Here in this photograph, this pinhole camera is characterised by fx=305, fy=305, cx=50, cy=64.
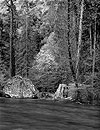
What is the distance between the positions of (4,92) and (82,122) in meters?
11.9

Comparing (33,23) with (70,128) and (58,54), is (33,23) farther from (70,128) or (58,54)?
(70,128)

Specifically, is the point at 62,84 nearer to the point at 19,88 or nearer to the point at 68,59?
the point at 68,59

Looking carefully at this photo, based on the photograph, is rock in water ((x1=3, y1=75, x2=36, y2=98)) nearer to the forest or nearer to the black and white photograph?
the black and white photograph

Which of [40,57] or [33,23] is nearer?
[40,57]

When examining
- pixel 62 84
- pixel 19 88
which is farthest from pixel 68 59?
pixel 19 88

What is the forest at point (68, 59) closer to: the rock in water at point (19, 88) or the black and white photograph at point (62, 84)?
the black and white photograph at point (62, 84)

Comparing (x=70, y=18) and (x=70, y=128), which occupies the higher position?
(x=70, y=18)

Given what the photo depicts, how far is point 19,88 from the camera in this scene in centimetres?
2250

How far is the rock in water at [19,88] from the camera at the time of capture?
72.1 ft

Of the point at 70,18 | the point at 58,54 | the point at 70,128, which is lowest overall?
the point at 70,128

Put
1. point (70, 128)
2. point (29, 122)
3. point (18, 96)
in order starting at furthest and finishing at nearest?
point (18, 96) < point (29, 122) < point (70, 128)

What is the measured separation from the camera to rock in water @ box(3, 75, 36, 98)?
22.0 metres

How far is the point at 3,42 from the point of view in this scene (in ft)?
133

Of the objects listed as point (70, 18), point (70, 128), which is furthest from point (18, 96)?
point (70, 128)
